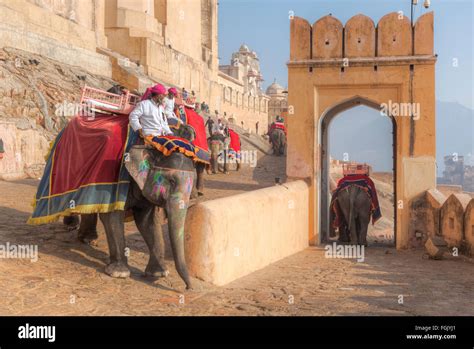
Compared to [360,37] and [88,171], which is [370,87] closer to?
[360,37]

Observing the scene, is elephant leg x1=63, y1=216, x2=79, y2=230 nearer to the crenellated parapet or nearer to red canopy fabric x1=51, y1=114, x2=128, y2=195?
red canopy fabric x1=51, y1=114, x2=128, y2=195

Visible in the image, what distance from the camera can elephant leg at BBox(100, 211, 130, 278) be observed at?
20.6ft

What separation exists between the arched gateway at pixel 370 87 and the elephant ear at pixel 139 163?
646 cm

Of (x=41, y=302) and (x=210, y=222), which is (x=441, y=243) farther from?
(x=41, y=302)

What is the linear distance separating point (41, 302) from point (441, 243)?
24.7ft

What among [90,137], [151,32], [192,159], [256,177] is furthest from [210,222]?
[151,32]

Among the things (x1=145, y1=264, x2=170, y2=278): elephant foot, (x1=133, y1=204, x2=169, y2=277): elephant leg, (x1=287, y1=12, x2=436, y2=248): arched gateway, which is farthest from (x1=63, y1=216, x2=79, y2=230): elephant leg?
(x1=287, y1=12, x2=436, y2=248): arched gateway

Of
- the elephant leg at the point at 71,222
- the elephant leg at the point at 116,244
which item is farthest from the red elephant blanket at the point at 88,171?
the elephant leg at the point at 71,222

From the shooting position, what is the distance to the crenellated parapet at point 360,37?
1186cm

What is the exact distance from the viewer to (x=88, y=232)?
7.54 m

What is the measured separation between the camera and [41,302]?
525 cm

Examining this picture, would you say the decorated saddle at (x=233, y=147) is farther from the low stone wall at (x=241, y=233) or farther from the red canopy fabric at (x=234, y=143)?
the low stone wall at (x=241, y=233)

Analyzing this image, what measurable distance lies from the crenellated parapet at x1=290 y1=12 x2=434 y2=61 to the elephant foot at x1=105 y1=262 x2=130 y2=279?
7.22 metres

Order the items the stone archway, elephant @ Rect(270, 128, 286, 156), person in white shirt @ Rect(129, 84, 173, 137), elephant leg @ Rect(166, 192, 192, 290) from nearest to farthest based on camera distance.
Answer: elephant leg @ Rect(166, 192, 192, 290), person in white shirt @ Rect(129, 84, 173, 137), the stone archway, elephant @ Rect(270, 128, 286, 156)
